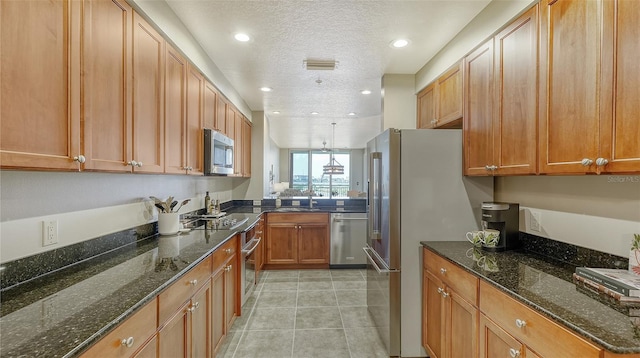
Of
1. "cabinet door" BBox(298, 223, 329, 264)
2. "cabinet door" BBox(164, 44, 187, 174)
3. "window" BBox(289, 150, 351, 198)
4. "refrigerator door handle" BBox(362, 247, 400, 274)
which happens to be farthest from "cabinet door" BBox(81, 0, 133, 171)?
"window" BBox(289, 150, 351, 198)

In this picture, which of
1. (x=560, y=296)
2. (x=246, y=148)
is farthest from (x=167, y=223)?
(x=560, y=296)

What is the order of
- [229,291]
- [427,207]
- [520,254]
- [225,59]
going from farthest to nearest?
[225,59] → [229,291] → [427,207] → [520,254]

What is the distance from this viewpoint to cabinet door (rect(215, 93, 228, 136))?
9.96 ft

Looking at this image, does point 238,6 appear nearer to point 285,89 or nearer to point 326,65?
point 326,65

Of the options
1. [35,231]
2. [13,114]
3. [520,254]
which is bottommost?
[520,254]

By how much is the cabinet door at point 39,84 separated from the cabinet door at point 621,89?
2230 millimetres

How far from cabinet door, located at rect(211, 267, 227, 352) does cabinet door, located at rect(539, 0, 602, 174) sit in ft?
7.36

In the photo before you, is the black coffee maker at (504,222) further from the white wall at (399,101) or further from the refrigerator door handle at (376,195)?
the white wall at (399,101)

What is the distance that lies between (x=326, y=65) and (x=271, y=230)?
8.76ft

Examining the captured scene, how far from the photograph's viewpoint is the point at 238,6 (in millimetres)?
1962

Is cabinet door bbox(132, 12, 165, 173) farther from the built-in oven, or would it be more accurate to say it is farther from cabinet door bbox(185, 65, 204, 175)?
the built-in oven

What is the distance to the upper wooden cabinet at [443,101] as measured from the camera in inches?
92.4

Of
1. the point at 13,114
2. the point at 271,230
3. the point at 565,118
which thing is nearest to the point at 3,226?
the point at 13,114

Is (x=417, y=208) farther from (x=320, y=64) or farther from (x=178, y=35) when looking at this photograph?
(x=178, y=35)
